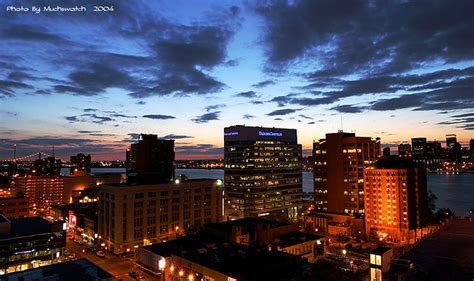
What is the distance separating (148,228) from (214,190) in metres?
21.5

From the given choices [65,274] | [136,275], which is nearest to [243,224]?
[136,275]

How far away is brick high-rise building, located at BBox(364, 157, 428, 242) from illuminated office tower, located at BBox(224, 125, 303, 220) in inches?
1183

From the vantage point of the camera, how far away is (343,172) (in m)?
113

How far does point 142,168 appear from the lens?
176 metres

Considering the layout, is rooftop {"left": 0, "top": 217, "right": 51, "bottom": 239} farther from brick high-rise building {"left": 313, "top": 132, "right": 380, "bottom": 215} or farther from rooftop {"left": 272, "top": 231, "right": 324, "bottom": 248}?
brick high-rise building {"left": 313, "top": 132, "right": 380, "bottom": 215}

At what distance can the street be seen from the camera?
58.1 metres

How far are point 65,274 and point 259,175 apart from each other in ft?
253

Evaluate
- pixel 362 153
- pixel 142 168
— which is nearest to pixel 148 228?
pixel 362 153

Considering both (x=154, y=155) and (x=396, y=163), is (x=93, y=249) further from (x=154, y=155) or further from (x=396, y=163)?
(x=154, y=155)

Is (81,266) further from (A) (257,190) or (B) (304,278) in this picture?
(A) (257,190)

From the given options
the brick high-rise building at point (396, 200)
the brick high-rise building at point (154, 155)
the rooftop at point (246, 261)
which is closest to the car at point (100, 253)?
the rooftop at point (246, 261)

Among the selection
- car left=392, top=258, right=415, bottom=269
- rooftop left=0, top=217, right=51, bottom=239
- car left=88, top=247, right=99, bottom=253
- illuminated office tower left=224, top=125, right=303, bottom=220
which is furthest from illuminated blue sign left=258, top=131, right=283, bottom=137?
car left=392, top=258, right=415, bottom=269

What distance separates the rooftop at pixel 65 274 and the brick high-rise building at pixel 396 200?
72.7 m

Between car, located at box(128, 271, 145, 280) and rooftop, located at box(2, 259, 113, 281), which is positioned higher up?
rooftop, located at box(2, 259, 113, 281)
